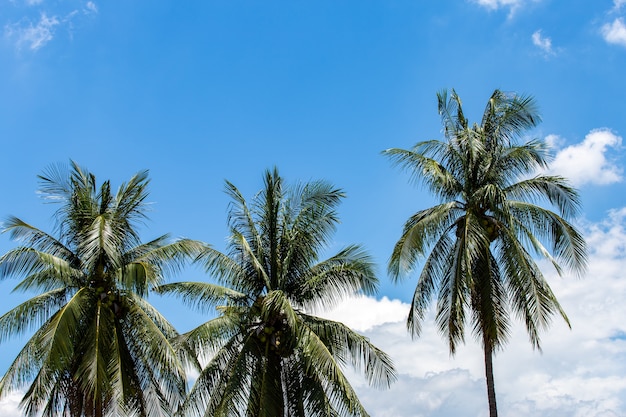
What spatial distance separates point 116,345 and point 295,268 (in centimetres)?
549

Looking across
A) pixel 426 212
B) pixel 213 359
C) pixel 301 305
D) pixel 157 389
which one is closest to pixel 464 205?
pixel 426 212

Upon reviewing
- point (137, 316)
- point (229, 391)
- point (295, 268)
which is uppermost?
point (295, 268)

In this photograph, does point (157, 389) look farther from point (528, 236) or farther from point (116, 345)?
point (528, 236)

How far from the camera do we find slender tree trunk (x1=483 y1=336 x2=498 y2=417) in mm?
22578

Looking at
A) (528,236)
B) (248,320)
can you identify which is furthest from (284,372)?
(528,236)

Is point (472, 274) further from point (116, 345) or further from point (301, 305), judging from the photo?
point (116, 345)

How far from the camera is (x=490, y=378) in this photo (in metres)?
22.8

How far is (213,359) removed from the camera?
23922mm

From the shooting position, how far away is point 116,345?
76.2 feet

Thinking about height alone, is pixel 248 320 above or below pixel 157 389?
above

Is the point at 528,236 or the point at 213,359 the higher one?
the point at 528,236

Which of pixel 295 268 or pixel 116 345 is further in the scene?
pixel 295 268

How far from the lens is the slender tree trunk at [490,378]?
74.1ft

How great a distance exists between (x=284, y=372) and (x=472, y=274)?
5.92 meters
